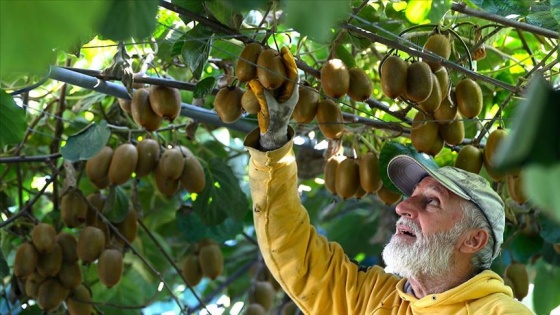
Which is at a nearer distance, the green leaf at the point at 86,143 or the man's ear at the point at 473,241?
the man's ear at the point at 473,241

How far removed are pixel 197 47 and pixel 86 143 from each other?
706 mm

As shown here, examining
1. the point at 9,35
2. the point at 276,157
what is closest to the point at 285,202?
the point at 276,157

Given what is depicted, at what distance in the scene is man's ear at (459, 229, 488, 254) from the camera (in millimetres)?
2475

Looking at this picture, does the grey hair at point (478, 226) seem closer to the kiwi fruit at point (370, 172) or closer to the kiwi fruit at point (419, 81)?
the kiwi fruit at point (370, 172)

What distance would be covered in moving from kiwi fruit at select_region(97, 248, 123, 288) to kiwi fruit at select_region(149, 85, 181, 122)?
27.0 inches

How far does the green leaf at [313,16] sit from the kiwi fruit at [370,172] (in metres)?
2.02

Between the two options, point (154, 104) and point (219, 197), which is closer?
point (154, 104)

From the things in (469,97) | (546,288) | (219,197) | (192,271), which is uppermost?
(469,97)

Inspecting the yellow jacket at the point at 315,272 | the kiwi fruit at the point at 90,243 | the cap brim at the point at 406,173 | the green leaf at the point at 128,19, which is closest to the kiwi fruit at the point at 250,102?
the yellow jacket at the point at 315,272

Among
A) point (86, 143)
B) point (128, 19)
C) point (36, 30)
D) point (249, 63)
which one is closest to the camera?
point (36, 30)

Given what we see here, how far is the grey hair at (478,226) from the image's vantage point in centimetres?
248

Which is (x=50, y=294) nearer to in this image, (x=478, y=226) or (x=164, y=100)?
(x=164, y=100)

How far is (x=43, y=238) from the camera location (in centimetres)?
302

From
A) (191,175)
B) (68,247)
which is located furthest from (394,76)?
(68,247)
